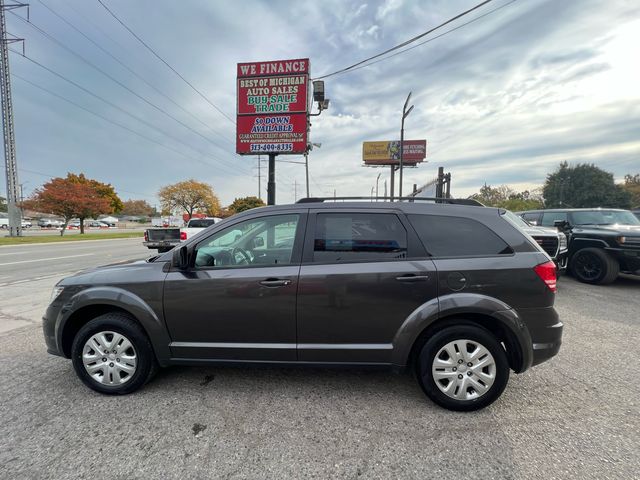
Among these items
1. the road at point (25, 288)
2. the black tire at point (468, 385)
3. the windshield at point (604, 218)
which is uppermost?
the windshield at point (604, 218)

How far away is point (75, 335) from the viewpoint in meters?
2.76

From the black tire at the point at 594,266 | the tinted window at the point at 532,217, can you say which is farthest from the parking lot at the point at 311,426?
the tinted window at the point at 532,217

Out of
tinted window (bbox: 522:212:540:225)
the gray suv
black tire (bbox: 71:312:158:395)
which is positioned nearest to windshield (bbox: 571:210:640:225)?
tinted window (bbox: 522:212:540:225)

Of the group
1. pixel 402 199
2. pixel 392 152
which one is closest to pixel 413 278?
pixel 402 199

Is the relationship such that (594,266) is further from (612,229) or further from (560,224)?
(560,224)

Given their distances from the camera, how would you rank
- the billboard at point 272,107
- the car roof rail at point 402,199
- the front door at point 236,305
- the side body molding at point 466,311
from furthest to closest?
the billboard at point 272,107 → the car roof rail at point 402,199 → the front door at point 236,305 → the side body molding at point 466,311

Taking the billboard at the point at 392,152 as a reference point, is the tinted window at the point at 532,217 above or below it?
below

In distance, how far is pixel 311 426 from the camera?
7.31ft

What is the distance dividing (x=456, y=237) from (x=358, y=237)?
2.76 feet

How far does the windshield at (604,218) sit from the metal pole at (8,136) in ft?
116

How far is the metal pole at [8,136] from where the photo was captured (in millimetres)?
22234

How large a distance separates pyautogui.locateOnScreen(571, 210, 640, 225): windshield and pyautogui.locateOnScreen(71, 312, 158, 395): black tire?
32.7 ft

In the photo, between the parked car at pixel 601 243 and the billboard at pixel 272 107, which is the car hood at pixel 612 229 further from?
the billboard at pixel 272 107

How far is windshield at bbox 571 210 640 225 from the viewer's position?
24.1 ft
